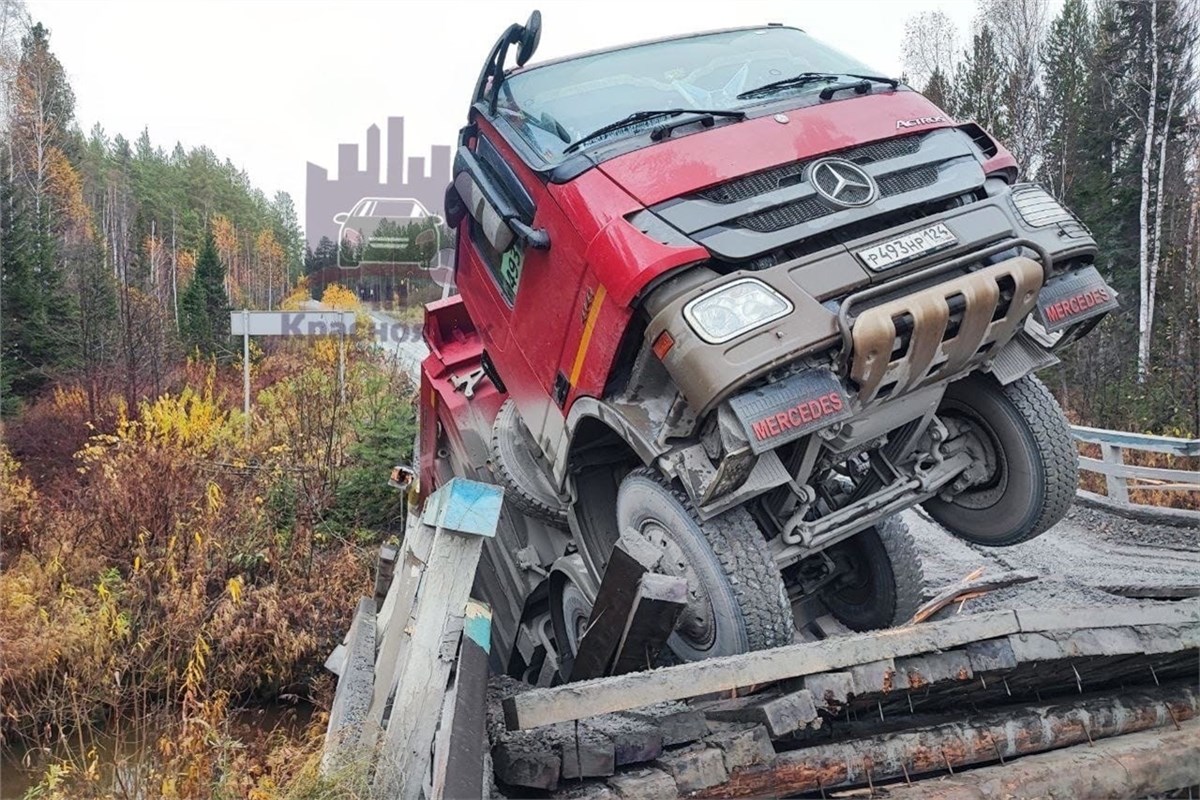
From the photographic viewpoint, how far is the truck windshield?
145 inches

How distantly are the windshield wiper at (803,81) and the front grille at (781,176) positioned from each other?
1.73 ft

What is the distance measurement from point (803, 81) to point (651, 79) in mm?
635

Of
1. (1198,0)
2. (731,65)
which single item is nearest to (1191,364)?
(1198,0)

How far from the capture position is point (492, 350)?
4.40 metres

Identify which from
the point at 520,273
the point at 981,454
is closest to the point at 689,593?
the point at 981,454

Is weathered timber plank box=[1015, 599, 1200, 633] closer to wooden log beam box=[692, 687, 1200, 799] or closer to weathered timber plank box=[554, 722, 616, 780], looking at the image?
wooden log beam box=[692, 687, 1200, 799]

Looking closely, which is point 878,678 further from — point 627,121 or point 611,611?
point 627,121

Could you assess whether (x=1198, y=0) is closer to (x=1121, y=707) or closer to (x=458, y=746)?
(x=1121, y=707)

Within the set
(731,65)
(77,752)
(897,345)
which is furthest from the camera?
(77,752)

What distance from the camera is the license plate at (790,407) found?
9.05 feet

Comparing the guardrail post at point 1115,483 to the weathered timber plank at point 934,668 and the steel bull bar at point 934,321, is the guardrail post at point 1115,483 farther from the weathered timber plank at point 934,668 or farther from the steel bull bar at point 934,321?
the weathered timber plank at point 934,668

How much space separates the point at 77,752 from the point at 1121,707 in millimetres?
7047

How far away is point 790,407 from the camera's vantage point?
9.18 feet

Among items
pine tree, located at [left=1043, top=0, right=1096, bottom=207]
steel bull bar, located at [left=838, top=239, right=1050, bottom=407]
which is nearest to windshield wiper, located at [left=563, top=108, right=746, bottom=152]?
steel bull bar, located at [left=838, top=239, right=1050, bottom=407]
